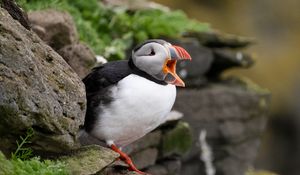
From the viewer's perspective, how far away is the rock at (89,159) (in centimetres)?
465

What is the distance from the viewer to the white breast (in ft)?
17.7

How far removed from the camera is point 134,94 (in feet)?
17.6

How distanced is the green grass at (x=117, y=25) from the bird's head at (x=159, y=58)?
8.61ft

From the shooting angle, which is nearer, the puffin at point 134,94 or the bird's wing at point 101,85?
the puffin at point 134,94

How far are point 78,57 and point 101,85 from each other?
105 cm

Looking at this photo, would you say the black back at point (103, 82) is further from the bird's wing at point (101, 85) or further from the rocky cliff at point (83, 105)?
the rocky cliff at point (83, 105)

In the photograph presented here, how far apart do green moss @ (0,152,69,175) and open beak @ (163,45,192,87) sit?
1.32 metres

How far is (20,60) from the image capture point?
4.48 meters

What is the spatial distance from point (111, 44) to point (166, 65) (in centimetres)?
312

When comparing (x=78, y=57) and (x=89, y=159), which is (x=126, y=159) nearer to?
(x=89, y=159)

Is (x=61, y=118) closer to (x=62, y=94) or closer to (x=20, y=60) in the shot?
(x=62, y=94)

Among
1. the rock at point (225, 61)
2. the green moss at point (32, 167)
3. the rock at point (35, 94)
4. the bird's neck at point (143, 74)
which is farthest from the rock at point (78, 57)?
the rock at point (225, 61)

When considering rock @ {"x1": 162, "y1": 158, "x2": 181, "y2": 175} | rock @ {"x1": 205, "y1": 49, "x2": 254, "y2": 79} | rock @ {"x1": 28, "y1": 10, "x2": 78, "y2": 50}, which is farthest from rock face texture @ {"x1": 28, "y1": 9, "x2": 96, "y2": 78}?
rock @ {"x1": 205, "y1": 49, "x2": 254, "y2": 79}

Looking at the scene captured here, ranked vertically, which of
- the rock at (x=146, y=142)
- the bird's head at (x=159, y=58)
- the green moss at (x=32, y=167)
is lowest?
the rock at (x=146, y=142)
